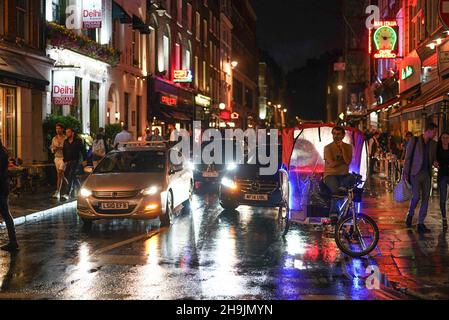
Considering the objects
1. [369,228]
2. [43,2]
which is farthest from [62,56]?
[369,228]

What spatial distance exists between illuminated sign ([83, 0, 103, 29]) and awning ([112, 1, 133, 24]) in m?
6.01

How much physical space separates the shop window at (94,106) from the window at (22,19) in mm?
5995

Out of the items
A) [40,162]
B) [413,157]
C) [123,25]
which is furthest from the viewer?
[123,25]

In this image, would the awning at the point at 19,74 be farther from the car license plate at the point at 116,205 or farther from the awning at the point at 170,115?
the awning at the point at 170,115

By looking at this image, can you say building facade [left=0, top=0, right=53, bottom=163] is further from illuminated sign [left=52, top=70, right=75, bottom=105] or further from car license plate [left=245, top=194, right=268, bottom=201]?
car license plate [left=245, top=194, right=268, bottom=201]

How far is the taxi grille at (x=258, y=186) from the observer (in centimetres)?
1343

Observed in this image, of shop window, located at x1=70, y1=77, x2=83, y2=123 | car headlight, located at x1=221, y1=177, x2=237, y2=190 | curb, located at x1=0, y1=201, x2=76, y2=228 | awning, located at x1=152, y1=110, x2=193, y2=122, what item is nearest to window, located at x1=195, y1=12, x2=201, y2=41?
awning, located at x1=152, y1=110, x2=193, y2=122

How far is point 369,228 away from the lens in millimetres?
9250

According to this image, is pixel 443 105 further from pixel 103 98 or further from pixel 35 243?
pixel 103 98

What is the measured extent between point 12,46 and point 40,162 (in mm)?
3766

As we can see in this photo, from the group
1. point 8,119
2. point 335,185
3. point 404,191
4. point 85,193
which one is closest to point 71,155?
point 8,119

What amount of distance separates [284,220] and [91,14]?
12653 millimetres

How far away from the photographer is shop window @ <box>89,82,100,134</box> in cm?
2514
